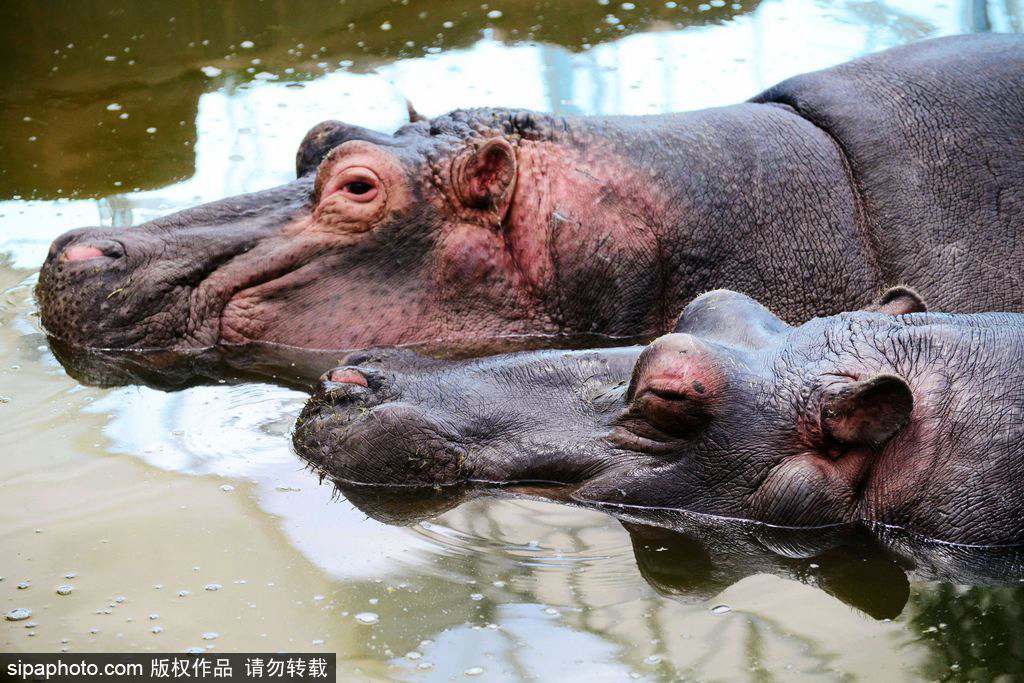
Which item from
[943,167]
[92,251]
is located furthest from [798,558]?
[92,251]

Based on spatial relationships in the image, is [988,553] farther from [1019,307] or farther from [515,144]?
[515,144]

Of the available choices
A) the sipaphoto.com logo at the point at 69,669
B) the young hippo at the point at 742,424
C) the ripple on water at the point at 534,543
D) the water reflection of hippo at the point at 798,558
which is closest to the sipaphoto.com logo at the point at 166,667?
the sipaphoto.com logo at the point at 69,669

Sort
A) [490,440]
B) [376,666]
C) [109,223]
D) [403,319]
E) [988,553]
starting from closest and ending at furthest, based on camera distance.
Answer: [376,666]
[988,553]
[490,440]
[403,319]
[109,223]

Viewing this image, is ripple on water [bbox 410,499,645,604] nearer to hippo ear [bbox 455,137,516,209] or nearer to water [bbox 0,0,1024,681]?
water [bbox 0,0,1024,681]

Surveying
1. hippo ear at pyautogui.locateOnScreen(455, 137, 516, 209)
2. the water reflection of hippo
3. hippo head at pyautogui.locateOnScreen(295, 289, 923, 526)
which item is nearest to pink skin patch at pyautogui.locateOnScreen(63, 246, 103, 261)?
hippo ear at pyautogui.locateOnScreen(455, 137, 516, 209)

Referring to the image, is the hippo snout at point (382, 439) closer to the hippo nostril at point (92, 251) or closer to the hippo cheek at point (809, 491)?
the hippo cheek at point (809, 491)

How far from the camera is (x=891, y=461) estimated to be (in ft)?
12.6

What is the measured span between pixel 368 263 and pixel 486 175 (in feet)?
1.90

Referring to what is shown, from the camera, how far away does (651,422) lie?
3883mm

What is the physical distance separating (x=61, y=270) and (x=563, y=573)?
8.92ft

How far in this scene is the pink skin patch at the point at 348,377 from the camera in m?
4.15

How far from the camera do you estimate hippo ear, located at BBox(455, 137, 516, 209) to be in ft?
17.5

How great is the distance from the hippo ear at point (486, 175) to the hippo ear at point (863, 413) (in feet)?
6.51

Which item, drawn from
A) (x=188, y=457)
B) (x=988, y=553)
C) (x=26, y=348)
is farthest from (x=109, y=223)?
(x=988, y=553)
